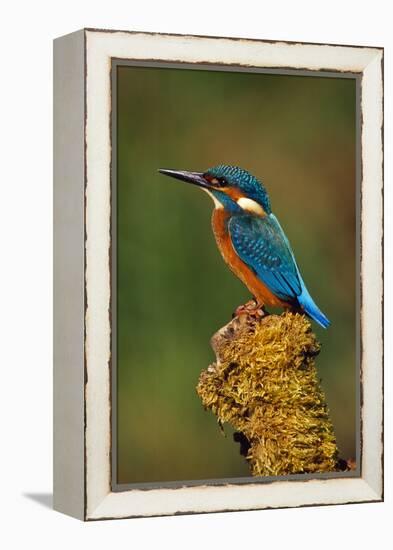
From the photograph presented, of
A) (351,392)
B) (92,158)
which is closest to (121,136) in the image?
(92,158)

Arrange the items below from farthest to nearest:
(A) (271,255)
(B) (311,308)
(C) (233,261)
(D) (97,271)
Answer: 1. (B) (311,308)
2. (A) (271,255)
3. (C) (233,261)
4. (D) (97,271)

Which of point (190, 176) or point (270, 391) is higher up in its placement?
point (190, 176)

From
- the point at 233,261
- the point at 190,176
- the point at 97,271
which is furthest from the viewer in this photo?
the point at 233,261

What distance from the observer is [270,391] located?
7.82 m

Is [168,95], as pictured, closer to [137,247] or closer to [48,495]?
[137,247]

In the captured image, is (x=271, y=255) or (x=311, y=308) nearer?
(x=271, y=255)

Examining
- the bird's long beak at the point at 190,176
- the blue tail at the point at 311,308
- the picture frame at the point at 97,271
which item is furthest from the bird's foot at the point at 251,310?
the picture frame at the point at 97,271

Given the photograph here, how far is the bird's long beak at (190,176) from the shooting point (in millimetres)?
7574

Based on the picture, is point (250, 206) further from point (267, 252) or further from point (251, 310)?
point (251, 310)

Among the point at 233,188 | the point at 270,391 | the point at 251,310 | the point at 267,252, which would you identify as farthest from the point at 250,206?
the point at 270,391

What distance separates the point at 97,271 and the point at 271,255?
3.09 feet

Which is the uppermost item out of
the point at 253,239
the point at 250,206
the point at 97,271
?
the point at 250,206

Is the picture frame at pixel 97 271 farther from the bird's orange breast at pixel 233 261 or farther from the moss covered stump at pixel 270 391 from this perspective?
the bird's orange breast at pixel 233 261

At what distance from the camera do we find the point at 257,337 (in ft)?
25.6
